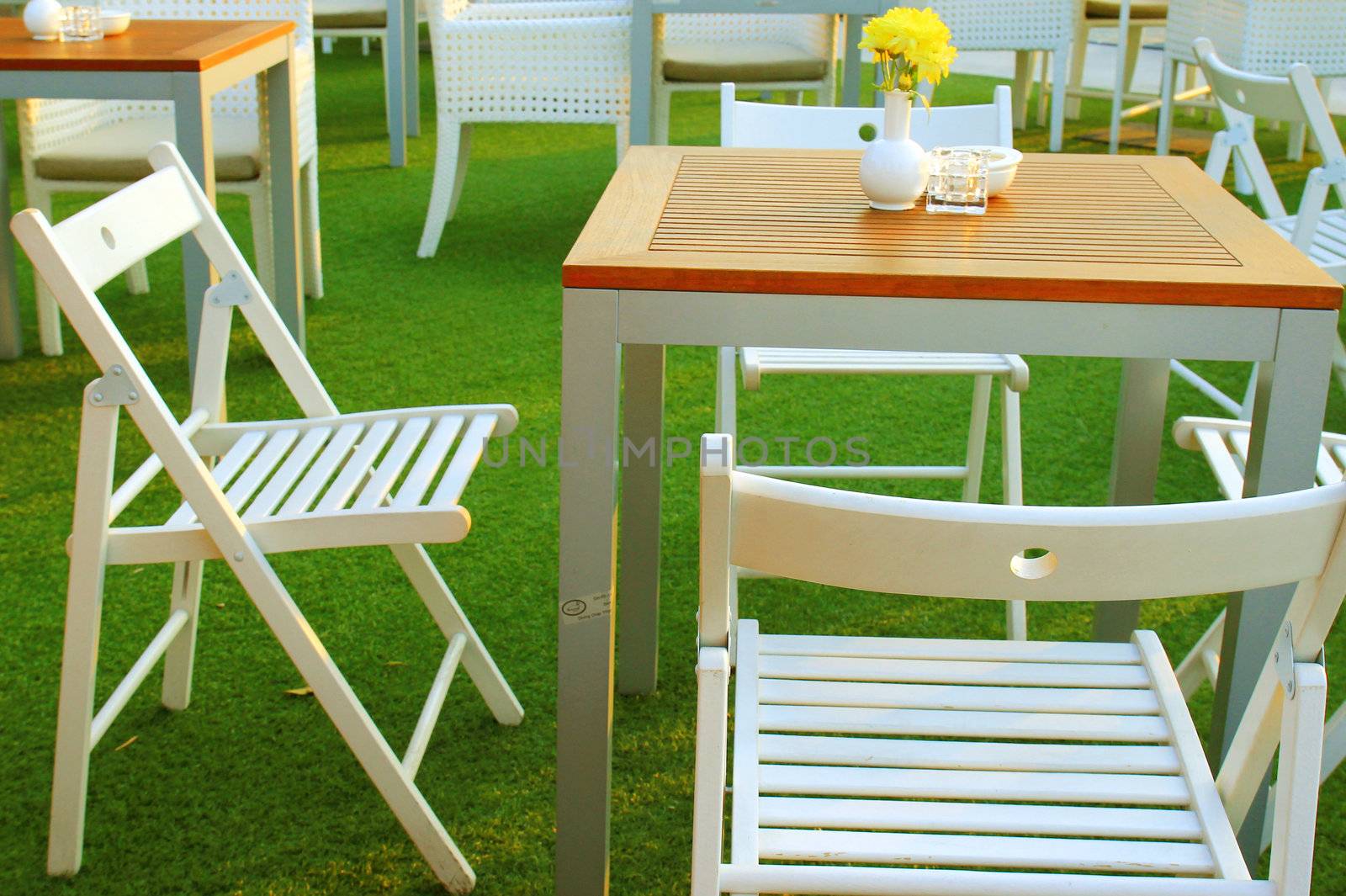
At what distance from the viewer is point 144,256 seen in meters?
1.83

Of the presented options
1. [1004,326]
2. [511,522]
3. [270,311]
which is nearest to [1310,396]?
[1004,326]

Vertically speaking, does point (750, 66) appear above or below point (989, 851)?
above

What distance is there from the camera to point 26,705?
78.2 inches

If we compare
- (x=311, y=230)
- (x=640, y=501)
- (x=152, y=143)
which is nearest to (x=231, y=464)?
(x=640, y=501)

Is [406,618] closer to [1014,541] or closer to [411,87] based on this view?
[1014,541]

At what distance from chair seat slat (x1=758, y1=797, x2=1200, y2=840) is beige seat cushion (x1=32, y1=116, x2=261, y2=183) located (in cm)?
233

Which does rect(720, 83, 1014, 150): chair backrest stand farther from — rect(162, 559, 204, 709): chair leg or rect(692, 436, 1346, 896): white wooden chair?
rect(692, 436, 1346, 896): white wooden chair

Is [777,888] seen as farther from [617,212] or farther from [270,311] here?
[270,311]

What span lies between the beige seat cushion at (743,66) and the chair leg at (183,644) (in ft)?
8.95

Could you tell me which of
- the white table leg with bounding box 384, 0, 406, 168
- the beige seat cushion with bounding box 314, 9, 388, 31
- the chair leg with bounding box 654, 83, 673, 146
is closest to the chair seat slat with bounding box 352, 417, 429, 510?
the chair leg with bounding box 654, 83, 673, 146

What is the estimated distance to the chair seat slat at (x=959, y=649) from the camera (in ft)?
4.43

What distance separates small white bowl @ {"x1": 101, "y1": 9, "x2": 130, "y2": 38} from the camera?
2.86m

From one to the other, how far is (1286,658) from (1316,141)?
1842 mm

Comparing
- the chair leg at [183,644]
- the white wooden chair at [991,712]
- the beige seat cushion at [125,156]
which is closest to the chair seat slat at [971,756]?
the white wooden chair at [991,712]
